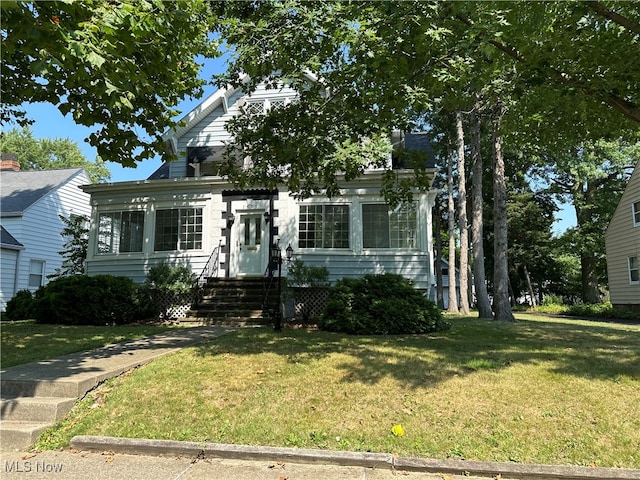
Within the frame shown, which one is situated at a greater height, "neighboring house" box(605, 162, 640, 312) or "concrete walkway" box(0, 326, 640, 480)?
"neighboring house" box(605, 162, 640, 312)

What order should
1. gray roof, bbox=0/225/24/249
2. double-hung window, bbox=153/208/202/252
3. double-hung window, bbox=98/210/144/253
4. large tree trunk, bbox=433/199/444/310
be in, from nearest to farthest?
double-hung window, bbox=153/208/202/252 < double-hung window, bbox=98/210/144/253 < gray roof, bbox=0/225/24/249 < large tree trunk, bbox=433/199/444/310

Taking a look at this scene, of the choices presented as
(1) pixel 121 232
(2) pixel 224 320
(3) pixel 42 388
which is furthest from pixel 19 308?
(3) pixel 42 388

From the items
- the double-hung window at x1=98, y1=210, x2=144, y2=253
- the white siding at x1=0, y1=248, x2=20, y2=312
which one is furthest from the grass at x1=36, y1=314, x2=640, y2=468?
the white siding at x1=0, y1=248, x2=20, y2=312

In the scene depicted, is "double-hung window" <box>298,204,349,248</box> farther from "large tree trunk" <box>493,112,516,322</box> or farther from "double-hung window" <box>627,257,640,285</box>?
"double-hung window" <box>627,257,640,285</box>

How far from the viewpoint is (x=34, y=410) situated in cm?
465

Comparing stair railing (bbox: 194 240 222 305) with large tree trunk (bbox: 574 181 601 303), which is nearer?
stair railing (bbox: 194 240 222 305)

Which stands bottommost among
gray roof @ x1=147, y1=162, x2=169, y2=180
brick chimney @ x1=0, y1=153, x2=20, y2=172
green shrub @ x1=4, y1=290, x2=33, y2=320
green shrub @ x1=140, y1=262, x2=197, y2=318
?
green shrub @ x1=4, y1=290, x2=33, y2=320

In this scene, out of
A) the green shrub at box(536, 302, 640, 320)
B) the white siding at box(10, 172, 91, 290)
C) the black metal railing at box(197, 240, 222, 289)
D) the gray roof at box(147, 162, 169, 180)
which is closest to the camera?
the black metal railing at box(197, 240, 222, 289)

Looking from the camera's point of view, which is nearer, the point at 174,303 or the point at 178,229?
A: the point at 174,303

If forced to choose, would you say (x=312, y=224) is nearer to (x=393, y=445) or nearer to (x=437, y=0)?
(x=437, y=0)

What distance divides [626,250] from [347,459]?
23.2 meters

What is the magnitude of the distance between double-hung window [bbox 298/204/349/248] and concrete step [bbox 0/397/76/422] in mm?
9086

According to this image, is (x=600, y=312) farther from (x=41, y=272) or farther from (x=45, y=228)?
(x=45, y=228)

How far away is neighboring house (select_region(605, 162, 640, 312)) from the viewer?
20406 millimetres
